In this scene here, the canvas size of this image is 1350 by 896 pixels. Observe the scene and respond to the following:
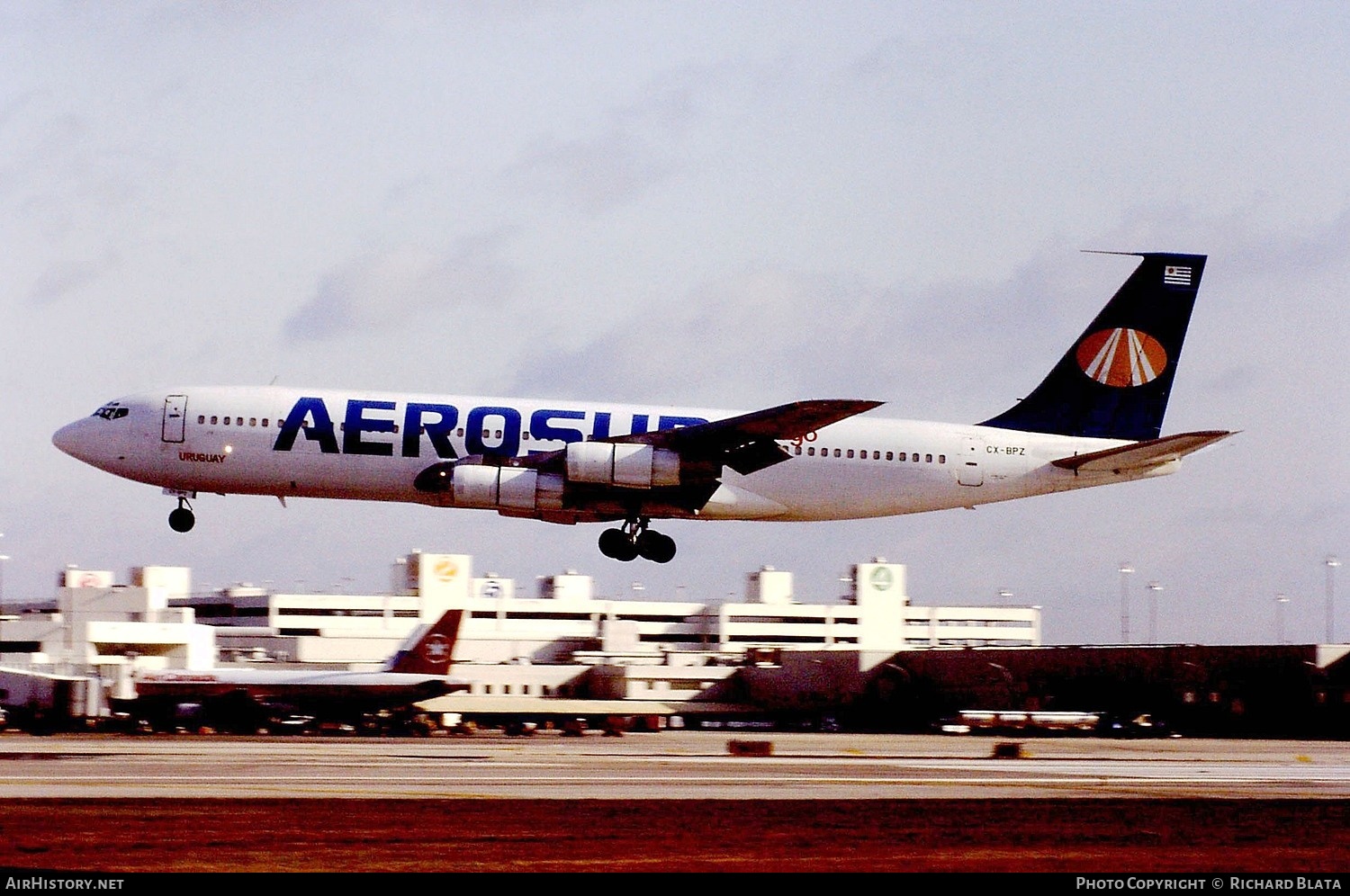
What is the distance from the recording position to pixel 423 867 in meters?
23.8

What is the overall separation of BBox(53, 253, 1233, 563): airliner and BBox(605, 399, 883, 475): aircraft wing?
60 mm

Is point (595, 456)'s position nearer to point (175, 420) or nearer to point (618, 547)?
point (618, 547)

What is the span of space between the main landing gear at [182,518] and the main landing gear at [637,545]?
39.0ft

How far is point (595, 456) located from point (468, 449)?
11.6ft

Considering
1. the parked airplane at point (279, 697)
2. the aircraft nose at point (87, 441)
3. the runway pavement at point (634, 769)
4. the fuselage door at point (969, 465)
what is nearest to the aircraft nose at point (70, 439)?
the aircraft nose at point (87, 441)

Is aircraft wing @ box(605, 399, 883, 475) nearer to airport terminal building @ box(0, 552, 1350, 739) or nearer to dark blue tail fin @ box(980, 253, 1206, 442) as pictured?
dark blue tail fin @ box(980, 253, 1206, 442)

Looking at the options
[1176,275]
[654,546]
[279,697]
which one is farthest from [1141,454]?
[279,697]

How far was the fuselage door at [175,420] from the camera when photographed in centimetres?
4791

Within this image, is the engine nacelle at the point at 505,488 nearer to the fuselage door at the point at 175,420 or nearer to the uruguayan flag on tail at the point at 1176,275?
the fuselage door at the point at 175,420

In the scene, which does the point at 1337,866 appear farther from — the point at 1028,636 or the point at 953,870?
the point at 1028,636

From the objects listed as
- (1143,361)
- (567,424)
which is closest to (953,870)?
(567,424)

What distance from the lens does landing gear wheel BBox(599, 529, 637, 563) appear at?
50.0 meters

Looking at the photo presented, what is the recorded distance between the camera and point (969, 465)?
50344 millimetres

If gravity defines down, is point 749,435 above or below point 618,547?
above
